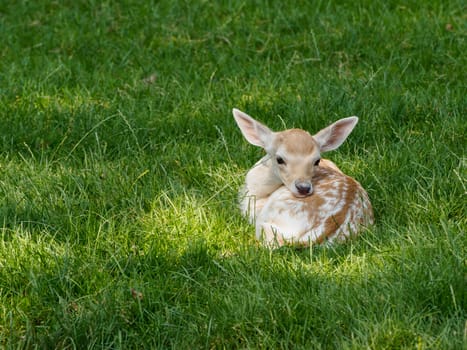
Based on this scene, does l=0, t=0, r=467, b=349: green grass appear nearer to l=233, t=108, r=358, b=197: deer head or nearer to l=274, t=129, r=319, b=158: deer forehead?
l=233, t=108, r=358, b=197: deer head

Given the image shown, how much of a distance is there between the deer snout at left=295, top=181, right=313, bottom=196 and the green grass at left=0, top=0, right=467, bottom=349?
384 mm

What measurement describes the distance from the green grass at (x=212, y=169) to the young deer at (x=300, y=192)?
121 mm

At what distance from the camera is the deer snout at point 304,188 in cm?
523

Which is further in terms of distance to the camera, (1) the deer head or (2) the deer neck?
(2) the deer neck

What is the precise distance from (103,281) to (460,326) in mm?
1720

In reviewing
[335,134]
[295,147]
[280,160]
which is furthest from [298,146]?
[335,134]

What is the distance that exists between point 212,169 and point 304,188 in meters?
0.88

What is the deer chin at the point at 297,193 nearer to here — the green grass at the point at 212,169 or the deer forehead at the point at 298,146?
the deer forehead at the point at 298,146

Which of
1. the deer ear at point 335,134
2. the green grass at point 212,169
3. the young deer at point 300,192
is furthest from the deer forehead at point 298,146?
the green grass at point 212,169

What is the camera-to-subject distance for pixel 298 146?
17.7ft

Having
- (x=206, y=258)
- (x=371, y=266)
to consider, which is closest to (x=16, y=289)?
(x=206, y=258)

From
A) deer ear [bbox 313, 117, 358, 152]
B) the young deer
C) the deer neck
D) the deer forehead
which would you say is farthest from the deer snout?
deer ear [bbox 313, 117, 358, 152]

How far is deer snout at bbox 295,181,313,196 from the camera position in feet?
17.2

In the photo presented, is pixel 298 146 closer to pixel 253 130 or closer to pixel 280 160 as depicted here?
pixel 280 160
